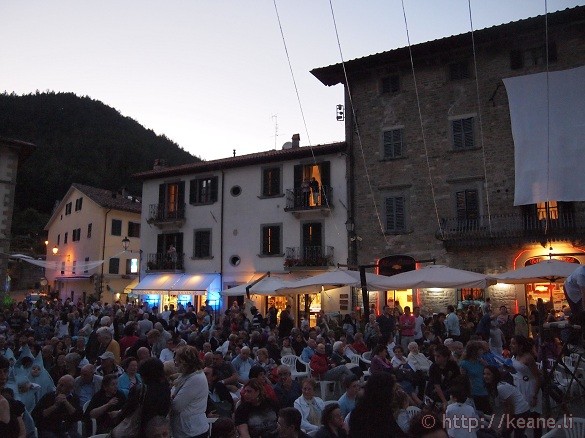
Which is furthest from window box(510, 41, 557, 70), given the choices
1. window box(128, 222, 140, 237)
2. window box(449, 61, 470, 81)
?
window box(128, 222, 140, 237)

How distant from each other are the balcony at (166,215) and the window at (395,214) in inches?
460

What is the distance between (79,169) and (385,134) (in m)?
70.1

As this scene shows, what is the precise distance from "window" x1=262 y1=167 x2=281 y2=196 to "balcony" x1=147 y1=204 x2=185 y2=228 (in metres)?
5.27

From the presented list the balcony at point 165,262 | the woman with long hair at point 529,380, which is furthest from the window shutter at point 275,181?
the woman with long hair at point 529,380

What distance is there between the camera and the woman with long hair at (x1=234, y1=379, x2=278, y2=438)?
5238 mm

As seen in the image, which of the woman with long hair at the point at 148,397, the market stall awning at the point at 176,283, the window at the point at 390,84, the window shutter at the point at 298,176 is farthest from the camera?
the market stall awning at the point at 176,283

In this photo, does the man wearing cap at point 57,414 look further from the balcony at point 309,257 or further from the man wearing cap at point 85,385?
the balcony at point 309,257

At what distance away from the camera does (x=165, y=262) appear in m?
28.2

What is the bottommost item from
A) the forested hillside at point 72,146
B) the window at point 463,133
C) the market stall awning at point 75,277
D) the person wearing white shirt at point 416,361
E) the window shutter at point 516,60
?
the person wearing white shirt at point 416,361

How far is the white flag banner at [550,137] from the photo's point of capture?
18250mm

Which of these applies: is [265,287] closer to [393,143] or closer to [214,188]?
[393,143]

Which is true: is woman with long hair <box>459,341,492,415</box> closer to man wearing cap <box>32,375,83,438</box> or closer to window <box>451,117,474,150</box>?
man wearing cap <box>32,375,83,438</box>

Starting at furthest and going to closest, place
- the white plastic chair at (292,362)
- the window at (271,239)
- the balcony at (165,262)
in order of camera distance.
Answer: the balcony at (165,262) < the window at (271,239) < the white plastic chair at (292,362)

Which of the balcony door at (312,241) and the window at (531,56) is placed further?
the balcony door at (312,241)
